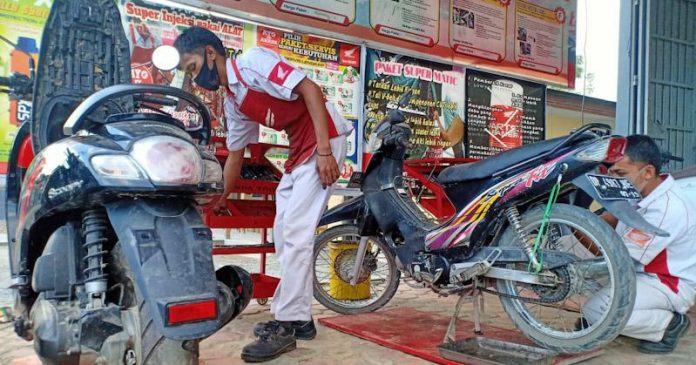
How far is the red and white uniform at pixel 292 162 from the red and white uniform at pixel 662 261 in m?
1.60

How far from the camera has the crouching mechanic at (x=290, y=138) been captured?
259 cm

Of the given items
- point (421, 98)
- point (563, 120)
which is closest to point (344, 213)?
point (421, 98)

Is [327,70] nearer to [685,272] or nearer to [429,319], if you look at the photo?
[429,319]

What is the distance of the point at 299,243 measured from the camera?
2.76 metres

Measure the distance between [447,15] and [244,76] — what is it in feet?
10.8

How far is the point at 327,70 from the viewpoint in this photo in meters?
4.68

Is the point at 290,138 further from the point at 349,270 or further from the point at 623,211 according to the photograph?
the point at 623,211

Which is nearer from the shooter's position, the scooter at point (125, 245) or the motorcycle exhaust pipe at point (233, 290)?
the scooter at point (125, 245)

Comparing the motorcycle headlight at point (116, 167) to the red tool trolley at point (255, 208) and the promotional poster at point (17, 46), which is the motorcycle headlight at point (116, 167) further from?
the promotional poster at point (17, 46)

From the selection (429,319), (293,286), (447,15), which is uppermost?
(447,15)

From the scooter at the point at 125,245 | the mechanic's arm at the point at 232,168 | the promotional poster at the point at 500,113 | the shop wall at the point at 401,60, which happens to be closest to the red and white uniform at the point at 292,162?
the mechanic's arm at the point at 232,168

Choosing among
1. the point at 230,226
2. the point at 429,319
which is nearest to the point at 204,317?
the point at 230,226

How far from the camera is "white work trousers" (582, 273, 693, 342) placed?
280cm

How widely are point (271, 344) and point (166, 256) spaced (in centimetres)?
131
